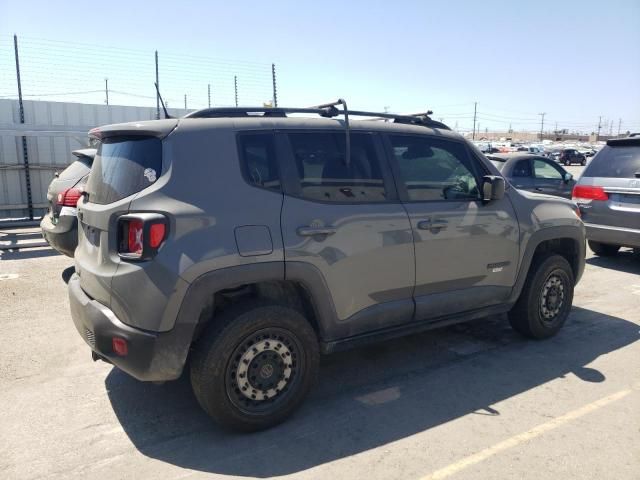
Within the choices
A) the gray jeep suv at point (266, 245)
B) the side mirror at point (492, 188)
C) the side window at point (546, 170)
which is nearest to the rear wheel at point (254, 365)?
the gray jeep suv at point (266, 245)

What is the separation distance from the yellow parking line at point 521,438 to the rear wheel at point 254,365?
1.02 meters

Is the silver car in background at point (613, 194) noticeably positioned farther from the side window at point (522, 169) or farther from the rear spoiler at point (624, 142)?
the side window at point (522, 169)

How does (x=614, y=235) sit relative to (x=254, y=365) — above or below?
above

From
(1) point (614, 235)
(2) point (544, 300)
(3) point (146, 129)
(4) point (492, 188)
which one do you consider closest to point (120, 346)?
(3) point (146, 129)

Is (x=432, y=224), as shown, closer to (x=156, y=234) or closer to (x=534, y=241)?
(x=534, y=241)

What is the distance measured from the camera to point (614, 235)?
7.68 m

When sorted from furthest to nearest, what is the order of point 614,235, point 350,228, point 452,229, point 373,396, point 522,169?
point 522,169 → point 614,235 → point 452,229 → point 373,396 → point 350,228

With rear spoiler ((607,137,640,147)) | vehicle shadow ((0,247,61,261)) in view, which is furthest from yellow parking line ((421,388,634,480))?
vehicle shadow ((0,247,61,261))

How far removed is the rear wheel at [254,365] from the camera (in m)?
3.15

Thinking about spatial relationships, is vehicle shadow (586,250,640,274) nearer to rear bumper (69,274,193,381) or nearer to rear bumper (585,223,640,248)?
rear bumper (585,223,640,248)

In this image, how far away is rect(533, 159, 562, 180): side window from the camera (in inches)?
435

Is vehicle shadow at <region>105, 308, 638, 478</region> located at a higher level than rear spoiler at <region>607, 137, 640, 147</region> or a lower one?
lower

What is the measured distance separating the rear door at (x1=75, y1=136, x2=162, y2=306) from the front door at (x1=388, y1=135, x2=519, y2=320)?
1795mm

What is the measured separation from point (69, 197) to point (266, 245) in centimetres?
404
